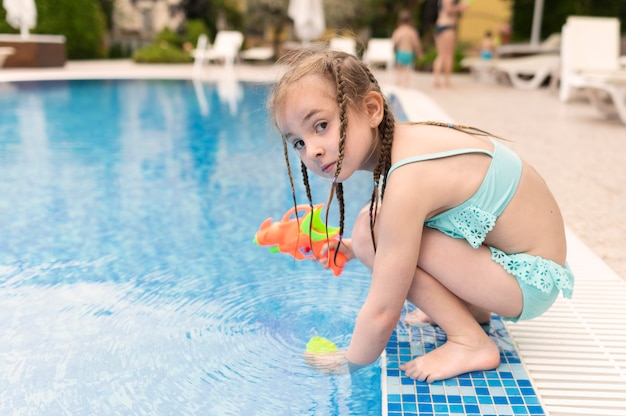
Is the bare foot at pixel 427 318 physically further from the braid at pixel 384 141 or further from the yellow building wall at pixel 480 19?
the yellow building wall at pixel 480 19

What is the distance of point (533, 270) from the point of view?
1.81 m

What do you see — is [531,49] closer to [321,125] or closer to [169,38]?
[169,38]

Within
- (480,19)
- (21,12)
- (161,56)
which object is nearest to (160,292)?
(21,12)

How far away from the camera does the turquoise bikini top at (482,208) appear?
1.76 meters

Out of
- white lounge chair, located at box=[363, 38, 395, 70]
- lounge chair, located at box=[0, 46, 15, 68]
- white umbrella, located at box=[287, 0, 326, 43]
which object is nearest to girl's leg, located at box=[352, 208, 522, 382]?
white umbrella, located at box=[287, 0, 326, 43]

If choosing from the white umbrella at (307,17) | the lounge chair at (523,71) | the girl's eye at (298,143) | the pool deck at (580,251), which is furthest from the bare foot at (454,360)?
the white umbrella at (307,17)

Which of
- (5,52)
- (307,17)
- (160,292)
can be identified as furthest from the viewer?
(5,52)

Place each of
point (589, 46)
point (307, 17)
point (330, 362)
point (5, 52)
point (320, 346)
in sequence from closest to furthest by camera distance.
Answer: point (330, 362), point (320, 346), point (589, 46), point (307, 17), point (5, 52)

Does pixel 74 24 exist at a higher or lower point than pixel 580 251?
higher

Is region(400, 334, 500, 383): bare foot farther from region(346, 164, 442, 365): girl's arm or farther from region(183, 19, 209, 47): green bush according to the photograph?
region(183, 19, 209, 47): green bush

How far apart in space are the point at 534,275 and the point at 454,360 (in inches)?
13.4

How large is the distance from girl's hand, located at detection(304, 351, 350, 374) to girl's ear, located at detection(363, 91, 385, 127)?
763 mm

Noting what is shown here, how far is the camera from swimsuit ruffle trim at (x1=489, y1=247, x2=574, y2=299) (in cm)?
180

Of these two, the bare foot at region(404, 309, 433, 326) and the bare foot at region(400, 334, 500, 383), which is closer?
the bare foot at region(400, 334, 500, 383)
